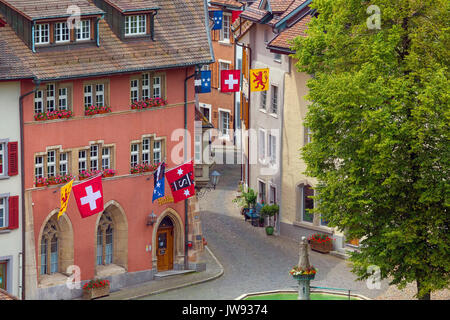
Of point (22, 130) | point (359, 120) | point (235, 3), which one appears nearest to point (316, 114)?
point (359, 120)

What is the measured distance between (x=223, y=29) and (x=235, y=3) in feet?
10.0

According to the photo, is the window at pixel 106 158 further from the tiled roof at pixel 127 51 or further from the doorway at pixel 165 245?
the doorway at pixel 165 245

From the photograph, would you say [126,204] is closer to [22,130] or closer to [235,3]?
[22,130]

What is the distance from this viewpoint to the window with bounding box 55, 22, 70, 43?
46.5 meters

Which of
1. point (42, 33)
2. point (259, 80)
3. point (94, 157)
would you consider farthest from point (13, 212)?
point (259, 80)

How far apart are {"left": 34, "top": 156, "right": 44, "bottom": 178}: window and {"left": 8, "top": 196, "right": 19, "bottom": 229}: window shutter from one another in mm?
1577

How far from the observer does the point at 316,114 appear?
36969 millimetres

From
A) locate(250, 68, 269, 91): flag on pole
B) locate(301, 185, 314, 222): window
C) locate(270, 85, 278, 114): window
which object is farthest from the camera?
locate(270, 85, 278, 114): window

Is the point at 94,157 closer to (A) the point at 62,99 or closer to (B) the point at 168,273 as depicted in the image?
(A) the point at 62,99

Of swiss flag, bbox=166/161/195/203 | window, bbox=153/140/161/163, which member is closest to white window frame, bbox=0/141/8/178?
swiss flag, bbox=166/161/195/203

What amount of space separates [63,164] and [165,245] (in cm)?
826

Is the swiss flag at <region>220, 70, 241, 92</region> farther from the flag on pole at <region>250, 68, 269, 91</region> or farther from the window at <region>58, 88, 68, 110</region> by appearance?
the window at <region>58, 88, 68, 110</region>

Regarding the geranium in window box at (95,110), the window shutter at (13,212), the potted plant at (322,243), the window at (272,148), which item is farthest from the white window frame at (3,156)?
the window at (272,148)

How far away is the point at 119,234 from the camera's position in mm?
49969
